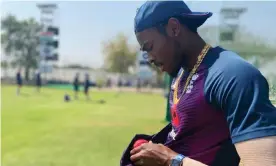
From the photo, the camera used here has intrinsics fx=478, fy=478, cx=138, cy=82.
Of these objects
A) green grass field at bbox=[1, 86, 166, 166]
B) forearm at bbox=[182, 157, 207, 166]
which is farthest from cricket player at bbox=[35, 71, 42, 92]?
forearm at bbox=[182, 157, 207, 166]

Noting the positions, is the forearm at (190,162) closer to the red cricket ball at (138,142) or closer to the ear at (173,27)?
the red cricket ball at (138,142)

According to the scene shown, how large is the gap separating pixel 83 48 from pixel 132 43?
2.33 ft

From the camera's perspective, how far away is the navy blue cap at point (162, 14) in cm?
104

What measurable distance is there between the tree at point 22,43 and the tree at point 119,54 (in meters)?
1.17

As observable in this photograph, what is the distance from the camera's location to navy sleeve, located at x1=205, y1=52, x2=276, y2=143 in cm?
90

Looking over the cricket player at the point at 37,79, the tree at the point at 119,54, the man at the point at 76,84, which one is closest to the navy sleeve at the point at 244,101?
the tree at the point at 119,54

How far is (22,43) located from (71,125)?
2465 mm

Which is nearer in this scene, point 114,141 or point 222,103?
point 222,103

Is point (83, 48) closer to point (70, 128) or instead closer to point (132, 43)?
point (132, 43)

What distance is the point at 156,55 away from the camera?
1062 millimetres

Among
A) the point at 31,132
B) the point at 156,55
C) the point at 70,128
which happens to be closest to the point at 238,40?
the point at 70,128

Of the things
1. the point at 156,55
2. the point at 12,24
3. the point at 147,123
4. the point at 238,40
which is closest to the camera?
the point at 156,55

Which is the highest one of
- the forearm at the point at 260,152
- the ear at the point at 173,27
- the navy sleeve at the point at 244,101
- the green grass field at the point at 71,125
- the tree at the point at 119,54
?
the ear at the point at 173,27

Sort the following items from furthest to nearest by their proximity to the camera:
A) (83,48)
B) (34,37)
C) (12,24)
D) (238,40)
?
(34,37) → (12,24) → (83,48) → (238,40)
